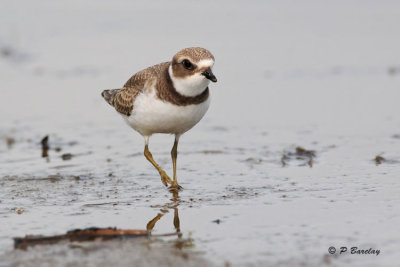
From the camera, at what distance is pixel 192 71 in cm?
610

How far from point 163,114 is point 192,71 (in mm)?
504

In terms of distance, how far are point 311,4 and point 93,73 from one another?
6206 millimetres

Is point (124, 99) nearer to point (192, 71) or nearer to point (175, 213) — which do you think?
point (192, 71)

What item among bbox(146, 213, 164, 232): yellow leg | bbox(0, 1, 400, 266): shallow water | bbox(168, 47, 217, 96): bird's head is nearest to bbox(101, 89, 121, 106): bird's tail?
bbox(0, 1, 400, 266): shallow water

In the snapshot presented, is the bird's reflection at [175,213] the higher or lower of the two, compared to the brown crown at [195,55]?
lower

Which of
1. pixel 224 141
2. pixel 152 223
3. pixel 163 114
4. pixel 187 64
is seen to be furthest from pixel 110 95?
pixel 152 223

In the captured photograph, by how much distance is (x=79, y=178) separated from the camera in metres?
6.69

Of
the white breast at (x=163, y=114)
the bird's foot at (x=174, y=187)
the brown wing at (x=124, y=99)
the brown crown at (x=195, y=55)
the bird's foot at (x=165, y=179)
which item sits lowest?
the bird's foot at (x=174, y=187)

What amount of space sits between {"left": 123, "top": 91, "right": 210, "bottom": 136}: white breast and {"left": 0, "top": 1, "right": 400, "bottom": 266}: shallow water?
0.53 m

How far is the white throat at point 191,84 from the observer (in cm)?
608

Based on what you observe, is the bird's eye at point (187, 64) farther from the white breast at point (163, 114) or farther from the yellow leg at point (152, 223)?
the yellow leg at point (152, 223)

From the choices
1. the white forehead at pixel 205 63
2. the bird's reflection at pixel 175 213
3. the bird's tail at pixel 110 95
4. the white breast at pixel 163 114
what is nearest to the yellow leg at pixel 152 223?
the bird's reflection at pixel 175 213

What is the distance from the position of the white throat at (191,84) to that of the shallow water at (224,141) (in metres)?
0.86

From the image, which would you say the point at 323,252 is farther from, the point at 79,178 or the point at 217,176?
the point at 79,178
